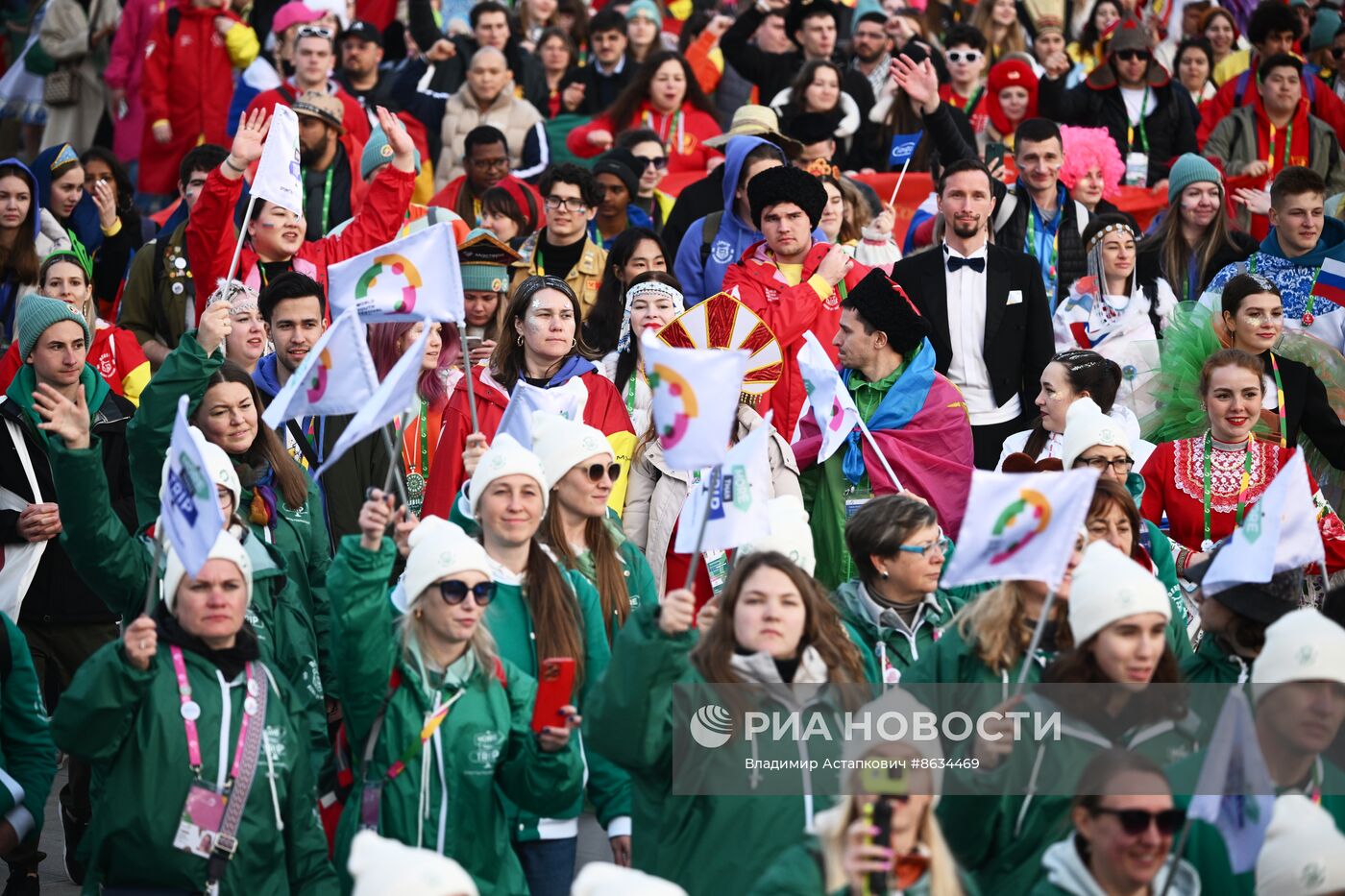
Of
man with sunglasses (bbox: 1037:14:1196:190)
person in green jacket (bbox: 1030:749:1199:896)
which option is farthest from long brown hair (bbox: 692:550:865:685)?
man with sunglasses (bbox: 1037:14:1196:190)

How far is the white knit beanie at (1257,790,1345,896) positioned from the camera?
4961 mm

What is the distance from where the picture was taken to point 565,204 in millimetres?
11188

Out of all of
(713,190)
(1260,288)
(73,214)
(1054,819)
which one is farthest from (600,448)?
(73,214)

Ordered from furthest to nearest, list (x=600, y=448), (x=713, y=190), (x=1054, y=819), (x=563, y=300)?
(x=713, y=190) → (x=563, y=300) → (x=600, y=448) → (x=1054, y=819)

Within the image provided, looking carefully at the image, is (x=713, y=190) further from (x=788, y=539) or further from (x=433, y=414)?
(x=788, y=539)

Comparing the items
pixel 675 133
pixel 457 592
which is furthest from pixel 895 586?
pixel 675 133

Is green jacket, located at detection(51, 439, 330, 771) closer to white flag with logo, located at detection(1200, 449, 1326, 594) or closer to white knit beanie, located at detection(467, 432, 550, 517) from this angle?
Result: white knit beanie, located at detection(467, 432, 550, 517)

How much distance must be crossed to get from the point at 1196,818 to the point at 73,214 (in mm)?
8770

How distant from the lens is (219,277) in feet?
33.2

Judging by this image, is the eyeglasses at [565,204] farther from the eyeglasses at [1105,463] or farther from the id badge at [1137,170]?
the id badge at [1137,170]

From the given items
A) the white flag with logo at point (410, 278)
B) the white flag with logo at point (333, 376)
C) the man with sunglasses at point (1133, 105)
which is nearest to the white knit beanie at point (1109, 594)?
the white flag with logo at point (333, 376)

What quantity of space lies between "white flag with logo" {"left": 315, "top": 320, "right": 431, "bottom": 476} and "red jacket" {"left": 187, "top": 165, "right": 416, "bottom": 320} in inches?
135

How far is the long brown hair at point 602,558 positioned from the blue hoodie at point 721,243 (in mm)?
3124

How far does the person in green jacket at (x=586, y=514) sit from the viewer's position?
7316 mm
